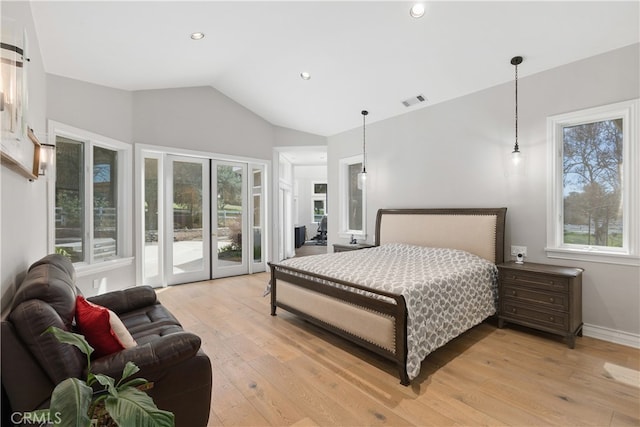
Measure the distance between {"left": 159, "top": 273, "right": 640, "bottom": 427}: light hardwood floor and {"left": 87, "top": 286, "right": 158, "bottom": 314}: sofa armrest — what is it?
73 centimetres

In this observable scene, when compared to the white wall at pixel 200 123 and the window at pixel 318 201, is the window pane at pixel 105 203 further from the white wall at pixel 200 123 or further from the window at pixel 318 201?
the window at pixel 318 201

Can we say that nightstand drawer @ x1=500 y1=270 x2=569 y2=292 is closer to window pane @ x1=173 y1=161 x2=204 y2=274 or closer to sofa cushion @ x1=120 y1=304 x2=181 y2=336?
sofa cushion @ x1=120 y1=304 x2=181 y2=336

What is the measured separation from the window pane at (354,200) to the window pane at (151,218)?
340cm

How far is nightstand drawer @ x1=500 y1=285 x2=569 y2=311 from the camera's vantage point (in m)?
2.75

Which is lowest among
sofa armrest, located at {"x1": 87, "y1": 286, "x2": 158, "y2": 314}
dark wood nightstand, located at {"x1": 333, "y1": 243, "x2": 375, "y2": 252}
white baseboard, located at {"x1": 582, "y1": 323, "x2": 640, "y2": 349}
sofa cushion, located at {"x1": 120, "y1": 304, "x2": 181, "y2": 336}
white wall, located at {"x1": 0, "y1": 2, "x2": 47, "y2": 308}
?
white baseboard, located at {"x1": 582, "y1": 323, "x2": 640, "y2": 349}

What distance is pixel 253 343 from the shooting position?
291 cm

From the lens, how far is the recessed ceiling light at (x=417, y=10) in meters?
2.76

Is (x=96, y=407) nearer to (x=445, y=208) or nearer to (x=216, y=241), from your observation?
(x=445, y=208)

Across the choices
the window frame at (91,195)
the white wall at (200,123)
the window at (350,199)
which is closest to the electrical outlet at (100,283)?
the window frame at (91,195)

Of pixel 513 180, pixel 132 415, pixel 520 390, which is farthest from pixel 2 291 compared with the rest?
pixel 513 180

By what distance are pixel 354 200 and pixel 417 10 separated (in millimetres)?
3370

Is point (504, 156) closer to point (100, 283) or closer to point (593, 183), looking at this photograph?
point (593, 183)

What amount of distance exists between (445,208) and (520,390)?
2.42 metres

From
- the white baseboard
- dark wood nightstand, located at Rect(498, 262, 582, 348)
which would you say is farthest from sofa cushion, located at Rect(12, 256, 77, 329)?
the white baseboard
